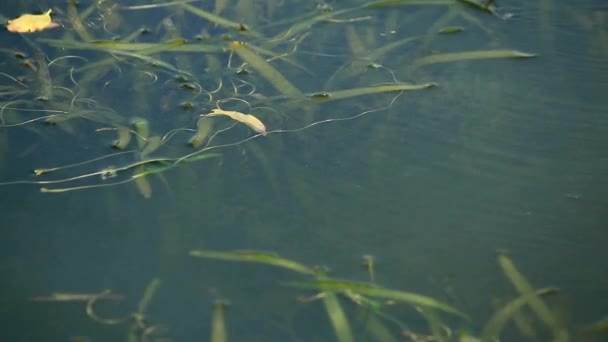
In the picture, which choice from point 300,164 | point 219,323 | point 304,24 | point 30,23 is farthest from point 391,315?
point 30,23

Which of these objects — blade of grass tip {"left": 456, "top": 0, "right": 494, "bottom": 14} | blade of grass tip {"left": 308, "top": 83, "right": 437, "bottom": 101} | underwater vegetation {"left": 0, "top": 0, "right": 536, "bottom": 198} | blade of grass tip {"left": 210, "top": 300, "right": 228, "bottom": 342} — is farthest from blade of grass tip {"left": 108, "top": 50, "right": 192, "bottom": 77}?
blade of grass tip {"left": 456, "top": 0, "right": 494, "bottom": 14}

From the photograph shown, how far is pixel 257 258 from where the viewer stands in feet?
6.09

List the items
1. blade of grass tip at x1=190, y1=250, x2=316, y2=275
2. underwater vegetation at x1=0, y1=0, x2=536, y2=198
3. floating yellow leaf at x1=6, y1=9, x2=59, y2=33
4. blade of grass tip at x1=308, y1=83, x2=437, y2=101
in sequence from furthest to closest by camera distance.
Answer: floating yellow leaf at x1=6, y1=9, x2=59, y2=33
blade of grass tip at x1=308, y1=83, x2=437, y2=101
underwater vegetation at x1=0, y1=0, x2=536, y2=198
blade of grass tip at x1=190, y1=250, x2=316, y2=275

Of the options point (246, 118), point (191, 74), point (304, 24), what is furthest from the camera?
point (304, 24)

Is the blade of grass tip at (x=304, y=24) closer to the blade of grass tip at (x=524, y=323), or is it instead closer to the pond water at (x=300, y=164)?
the pond water at (x=300, y=164)

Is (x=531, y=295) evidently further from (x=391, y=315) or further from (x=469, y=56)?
(x=469, y=56)

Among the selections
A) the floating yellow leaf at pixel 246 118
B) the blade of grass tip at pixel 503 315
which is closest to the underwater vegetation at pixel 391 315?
the blade of grass tip at pixel 503 315

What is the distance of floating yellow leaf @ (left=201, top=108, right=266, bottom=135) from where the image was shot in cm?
216

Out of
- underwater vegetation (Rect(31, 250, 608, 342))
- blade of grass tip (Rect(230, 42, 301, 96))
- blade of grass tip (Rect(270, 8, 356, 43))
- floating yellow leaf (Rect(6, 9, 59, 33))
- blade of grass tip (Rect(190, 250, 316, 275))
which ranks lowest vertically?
underwater vegetation (Rect(31, 250, 608, 342))

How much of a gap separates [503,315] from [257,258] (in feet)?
1.91

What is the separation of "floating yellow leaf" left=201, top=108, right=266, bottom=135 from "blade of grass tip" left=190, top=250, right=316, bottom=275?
0.42 m

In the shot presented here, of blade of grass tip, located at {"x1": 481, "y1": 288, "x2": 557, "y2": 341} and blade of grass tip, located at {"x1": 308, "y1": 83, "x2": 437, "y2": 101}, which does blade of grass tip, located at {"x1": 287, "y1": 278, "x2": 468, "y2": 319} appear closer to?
blade of grass tip, located at {"x1": 481, "y1": 288, "x2": 557, "y2": 341}

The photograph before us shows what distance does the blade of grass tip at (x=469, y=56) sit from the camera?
2.34 metres

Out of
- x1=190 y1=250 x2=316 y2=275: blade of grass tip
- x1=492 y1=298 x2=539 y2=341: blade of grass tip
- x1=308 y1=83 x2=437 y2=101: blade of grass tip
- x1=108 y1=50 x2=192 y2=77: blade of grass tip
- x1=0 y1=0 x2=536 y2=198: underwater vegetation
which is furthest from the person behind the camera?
x1=108 y1=50 x2=192 y2=77: blade of grass tip
